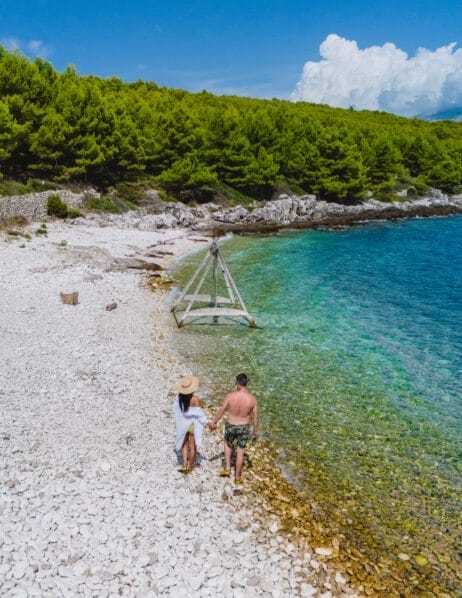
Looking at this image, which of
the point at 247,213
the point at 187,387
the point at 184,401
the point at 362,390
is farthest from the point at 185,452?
the point at 247,213

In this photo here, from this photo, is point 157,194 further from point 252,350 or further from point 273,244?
point 252,350

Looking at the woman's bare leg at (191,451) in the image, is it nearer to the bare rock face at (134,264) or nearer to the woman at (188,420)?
the woman at (188,420)

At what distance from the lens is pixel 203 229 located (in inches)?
2206

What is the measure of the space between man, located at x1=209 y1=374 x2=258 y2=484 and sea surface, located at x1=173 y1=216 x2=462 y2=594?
155 centimetres

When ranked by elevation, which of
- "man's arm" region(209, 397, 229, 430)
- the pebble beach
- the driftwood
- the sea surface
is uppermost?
"man's arm" region(209, 397, 229, 430)

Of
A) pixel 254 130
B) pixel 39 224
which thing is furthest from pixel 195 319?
pixel 254 130

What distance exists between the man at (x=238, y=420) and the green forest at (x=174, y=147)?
4750 cm

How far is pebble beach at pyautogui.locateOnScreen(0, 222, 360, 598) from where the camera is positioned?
8.23 metres

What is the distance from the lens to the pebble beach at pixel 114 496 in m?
8.23

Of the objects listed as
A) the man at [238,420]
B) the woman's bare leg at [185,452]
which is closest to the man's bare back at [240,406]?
Answer: the man at [238,420]

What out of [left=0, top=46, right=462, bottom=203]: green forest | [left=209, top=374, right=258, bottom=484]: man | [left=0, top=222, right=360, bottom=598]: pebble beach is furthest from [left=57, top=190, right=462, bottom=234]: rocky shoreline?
[left=209, top=374, right=258, bottom=484]: man

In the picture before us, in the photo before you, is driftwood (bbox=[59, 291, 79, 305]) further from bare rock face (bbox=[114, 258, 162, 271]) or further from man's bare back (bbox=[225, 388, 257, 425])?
man's bare back (bbox=[225, 388, 257, 425])

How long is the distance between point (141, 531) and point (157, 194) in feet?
191

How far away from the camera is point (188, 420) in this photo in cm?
1108
